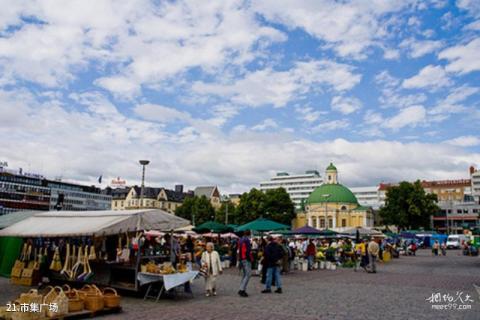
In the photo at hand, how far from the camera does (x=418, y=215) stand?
7550 centimetres

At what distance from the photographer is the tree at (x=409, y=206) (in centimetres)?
7562

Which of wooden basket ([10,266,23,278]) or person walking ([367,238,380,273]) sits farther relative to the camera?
person walking ([367,238,380,273])

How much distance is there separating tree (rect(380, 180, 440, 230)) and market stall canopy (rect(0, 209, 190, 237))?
6850 centimetres

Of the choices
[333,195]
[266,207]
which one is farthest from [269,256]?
[333,195]

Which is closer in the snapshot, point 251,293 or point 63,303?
point 63,303

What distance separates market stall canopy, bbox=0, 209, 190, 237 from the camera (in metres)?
13.1

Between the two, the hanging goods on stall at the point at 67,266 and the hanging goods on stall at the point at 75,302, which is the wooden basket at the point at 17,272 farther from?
the hanging goods on stall at the point at 75,302

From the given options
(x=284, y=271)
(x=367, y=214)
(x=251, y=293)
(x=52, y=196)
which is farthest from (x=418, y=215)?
(x=52, y=196)

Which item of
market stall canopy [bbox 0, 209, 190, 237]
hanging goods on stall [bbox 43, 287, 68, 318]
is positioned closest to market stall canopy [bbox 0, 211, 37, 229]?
market stall canopy [bbox 0, 209, 190, 237]

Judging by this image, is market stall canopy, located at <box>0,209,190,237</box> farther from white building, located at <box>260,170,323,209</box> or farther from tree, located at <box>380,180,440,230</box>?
white building, located at <box>260,170,323,209</box>

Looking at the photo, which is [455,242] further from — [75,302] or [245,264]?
[75,302]

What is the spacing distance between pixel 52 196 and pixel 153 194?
25.6 metres

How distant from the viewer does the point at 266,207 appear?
83188mm

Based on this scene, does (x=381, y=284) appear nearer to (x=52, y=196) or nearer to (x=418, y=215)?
(x=418, y=215)
